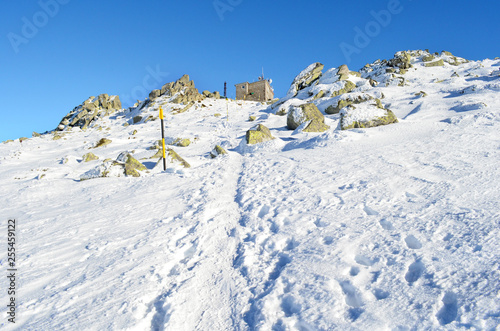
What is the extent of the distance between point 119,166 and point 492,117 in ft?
39.8

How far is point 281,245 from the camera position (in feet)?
11.7

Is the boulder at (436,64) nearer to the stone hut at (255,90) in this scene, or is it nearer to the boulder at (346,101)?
the boulder at (346,101)

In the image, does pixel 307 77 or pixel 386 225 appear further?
pixel 307 77

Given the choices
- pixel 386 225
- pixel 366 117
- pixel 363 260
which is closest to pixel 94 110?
pixel 366 117

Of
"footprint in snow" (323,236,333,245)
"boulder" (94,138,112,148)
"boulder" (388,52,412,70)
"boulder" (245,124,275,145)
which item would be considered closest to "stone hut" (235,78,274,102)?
"boulder" (388,52,412,70)

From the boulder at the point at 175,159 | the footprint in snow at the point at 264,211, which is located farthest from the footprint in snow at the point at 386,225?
the boulder at the point at 175,159

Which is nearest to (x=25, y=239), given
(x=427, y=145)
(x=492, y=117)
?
(x=427, y=145)

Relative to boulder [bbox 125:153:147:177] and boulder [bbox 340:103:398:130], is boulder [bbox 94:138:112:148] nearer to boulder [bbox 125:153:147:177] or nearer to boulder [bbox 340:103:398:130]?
boulder [bbox 125:153:147:177]

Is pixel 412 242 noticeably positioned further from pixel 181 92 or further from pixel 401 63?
pixel 181 92

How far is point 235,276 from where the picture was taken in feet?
10.0

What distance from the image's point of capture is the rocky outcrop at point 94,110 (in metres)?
42.8

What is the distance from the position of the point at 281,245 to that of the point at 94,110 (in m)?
51.2

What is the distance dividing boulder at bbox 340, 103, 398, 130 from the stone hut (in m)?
36.1

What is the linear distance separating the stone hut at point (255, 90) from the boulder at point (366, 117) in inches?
1420
